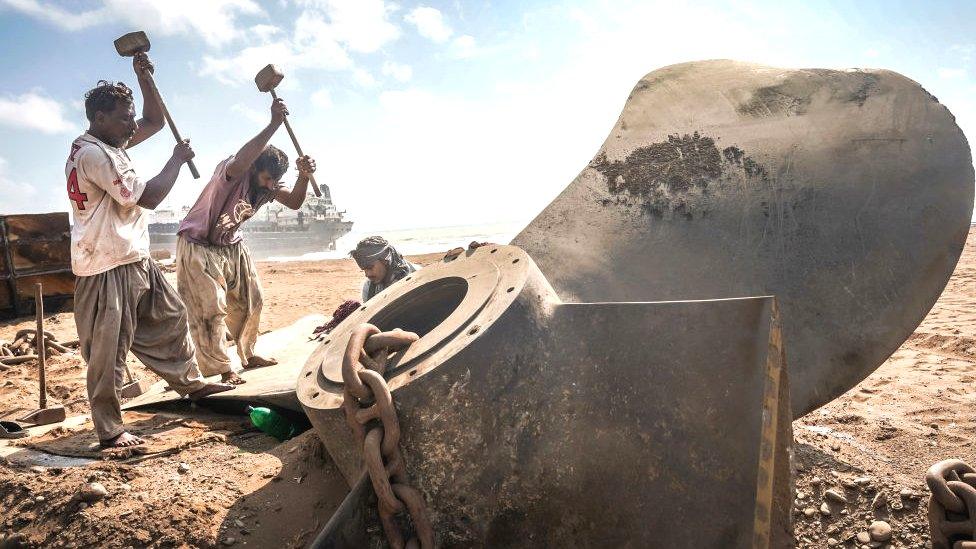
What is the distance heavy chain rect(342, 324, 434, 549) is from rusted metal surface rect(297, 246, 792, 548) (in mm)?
65

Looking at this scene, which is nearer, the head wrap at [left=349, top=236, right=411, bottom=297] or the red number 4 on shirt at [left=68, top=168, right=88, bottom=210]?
the red number 4 on shirt at [left=68, top=168, right=88, bottom=210]

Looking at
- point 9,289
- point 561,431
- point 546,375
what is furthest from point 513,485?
point 9,289

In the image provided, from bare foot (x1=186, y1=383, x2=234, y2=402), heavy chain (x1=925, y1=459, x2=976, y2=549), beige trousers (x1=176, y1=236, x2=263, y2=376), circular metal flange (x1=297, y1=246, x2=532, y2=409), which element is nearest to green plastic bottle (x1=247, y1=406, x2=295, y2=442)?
bare foot (x1=186, y1=383, x2=234, y2=402)

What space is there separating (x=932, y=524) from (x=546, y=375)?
132 centimetres

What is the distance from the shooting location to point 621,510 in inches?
67.2

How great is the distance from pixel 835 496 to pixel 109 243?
341cm

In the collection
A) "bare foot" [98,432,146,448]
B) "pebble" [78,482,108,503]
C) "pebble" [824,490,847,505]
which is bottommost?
"pebble" [824,490,847,505]

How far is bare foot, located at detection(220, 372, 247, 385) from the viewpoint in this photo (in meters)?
4.01

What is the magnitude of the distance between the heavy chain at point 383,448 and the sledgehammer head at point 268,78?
3.13 metres

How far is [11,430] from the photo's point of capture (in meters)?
3.24

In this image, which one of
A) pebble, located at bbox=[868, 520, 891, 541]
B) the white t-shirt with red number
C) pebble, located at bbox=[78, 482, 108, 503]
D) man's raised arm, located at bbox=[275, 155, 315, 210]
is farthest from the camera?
man's raised arm, located at bbox=[275, 155, 315, 210]

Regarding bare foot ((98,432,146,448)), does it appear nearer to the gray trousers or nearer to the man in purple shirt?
the gray trousers

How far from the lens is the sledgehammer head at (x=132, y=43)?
3.41 meters

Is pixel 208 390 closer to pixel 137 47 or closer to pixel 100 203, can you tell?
pixel 100 203
